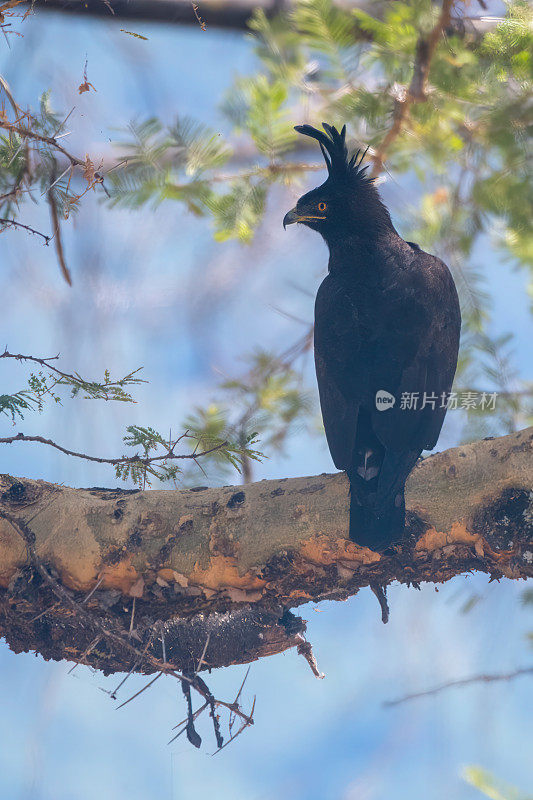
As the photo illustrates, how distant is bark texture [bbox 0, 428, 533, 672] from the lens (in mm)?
2139

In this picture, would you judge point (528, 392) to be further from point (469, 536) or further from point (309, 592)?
point (309, 592)

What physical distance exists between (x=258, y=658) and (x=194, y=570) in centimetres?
72

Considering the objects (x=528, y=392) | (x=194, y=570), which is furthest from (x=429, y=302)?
(x=194, y=570)

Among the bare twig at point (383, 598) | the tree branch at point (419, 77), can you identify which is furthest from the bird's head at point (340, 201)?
the bare twig at point (383, 598)

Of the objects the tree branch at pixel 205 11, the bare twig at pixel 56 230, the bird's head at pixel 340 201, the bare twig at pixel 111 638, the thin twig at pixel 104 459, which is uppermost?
the tree branch at pixel 205 11

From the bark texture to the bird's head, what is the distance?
1.31 metres

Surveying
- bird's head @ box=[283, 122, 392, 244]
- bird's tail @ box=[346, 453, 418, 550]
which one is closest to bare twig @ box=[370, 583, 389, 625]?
bird's tail @ box=[346, 453, 418, 550]

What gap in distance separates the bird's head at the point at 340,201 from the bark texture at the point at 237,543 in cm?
131

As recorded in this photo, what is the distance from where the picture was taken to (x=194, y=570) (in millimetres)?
2277

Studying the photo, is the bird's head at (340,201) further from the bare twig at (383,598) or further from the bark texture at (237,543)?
the bare twig at (383,598)

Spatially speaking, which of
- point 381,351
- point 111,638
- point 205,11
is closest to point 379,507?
point 381,351

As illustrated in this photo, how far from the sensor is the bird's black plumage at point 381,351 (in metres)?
2.45

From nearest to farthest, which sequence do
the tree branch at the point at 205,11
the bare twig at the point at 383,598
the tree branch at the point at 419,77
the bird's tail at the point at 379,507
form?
the bird's tail at the point at 379,507, the bare twig at the point at 383,598, the tree branch at the point at 419,77, the tree branch at the point at 205,11

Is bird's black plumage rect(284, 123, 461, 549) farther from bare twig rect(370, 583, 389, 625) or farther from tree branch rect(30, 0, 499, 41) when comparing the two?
tree branch rect(30, 0, 499, 41)
